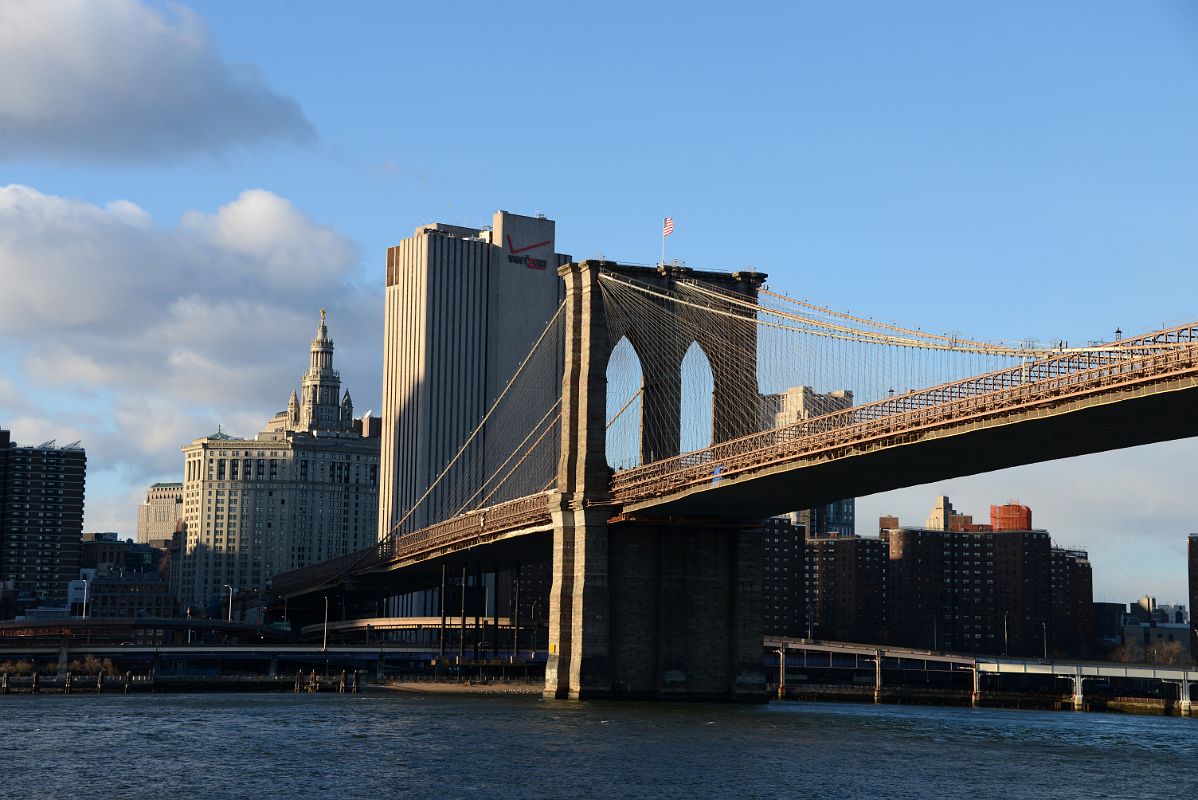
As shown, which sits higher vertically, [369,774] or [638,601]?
[638,601]

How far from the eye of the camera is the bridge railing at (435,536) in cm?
9019

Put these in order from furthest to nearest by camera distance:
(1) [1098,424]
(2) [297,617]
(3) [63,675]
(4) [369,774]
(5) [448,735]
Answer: (2) [297,617] < (3) [63,675] < (5) [448,735] < (1) [1098,424] < (4) [369,774]

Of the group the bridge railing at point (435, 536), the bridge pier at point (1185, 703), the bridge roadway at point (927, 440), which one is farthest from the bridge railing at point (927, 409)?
the bridge pier at point (1185, 703)

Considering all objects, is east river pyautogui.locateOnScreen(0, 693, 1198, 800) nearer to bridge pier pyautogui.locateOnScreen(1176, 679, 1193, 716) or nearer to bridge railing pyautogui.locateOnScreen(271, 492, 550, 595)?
bridge railing pyautogui.locateOnScreen(271, 492, 550, 595)

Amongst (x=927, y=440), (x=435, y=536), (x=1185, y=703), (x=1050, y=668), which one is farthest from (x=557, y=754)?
(x=1050, y=668)

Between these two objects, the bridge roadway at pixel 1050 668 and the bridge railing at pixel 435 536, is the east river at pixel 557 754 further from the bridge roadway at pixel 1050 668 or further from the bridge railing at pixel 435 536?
the bridge roadway at pixel 1050 668

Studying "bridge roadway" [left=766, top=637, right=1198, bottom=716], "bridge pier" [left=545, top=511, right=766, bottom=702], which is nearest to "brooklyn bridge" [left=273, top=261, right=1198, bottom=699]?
"bridge pier" [left=545, top=511, right=766, bottom=702]

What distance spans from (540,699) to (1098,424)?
38541mm

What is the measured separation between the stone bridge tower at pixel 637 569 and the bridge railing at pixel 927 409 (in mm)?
2685

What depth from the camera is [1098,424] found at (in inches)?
2206

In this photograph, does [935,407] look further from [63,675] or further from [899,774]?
[63,675]

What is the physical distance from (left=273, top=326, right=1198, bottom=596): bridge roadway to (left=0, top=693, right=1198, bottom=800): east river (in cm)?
1003

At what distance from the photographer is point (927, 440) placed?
196ft

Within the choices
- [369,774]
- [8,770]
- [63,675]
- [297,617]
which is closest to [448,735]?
[369,774]
